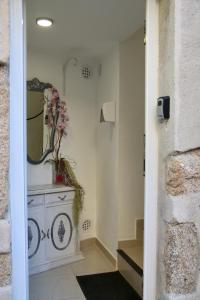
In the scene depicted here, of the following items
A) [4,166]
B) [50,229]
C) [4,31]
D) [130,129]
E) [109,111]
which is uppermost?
[4,31]

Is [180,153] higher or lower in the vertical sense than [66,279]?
higher

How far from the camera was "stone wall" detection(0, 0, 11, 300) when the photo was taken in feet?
3.58

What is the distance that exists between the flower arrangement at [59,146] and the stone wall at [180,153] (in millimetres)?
1715

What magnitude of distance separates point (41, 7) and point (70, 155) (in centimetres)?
164

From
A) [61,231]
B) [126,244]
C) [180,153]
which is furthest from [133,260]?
[180,153]

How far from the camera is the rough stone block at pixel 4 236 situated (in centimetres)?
110

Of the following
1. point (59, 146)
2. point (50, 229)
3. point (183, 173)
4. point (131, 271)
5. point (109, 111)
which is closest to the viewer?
point (183, 173)

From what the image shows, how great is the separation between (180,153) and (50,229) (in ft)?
6.26

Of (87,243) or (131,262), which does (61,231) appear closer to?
(87,243)

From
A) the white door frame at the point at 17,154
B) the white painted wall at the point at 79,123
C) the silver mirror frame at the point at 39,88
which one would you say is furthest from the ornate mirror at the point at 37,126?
the white door frame at the point at 17,154

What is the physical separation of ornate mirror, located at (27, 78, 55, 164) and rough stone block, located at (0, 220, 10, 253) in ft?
6.15

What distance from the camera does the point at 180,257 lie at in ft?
4.27

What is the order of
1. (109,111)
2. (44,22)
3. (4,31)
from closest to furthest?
(4,31)
(44,22)
(109,111)

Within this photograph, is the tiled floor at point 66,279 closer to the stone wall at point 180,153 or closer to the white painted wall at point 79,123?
the white painted wall at point 79,123
